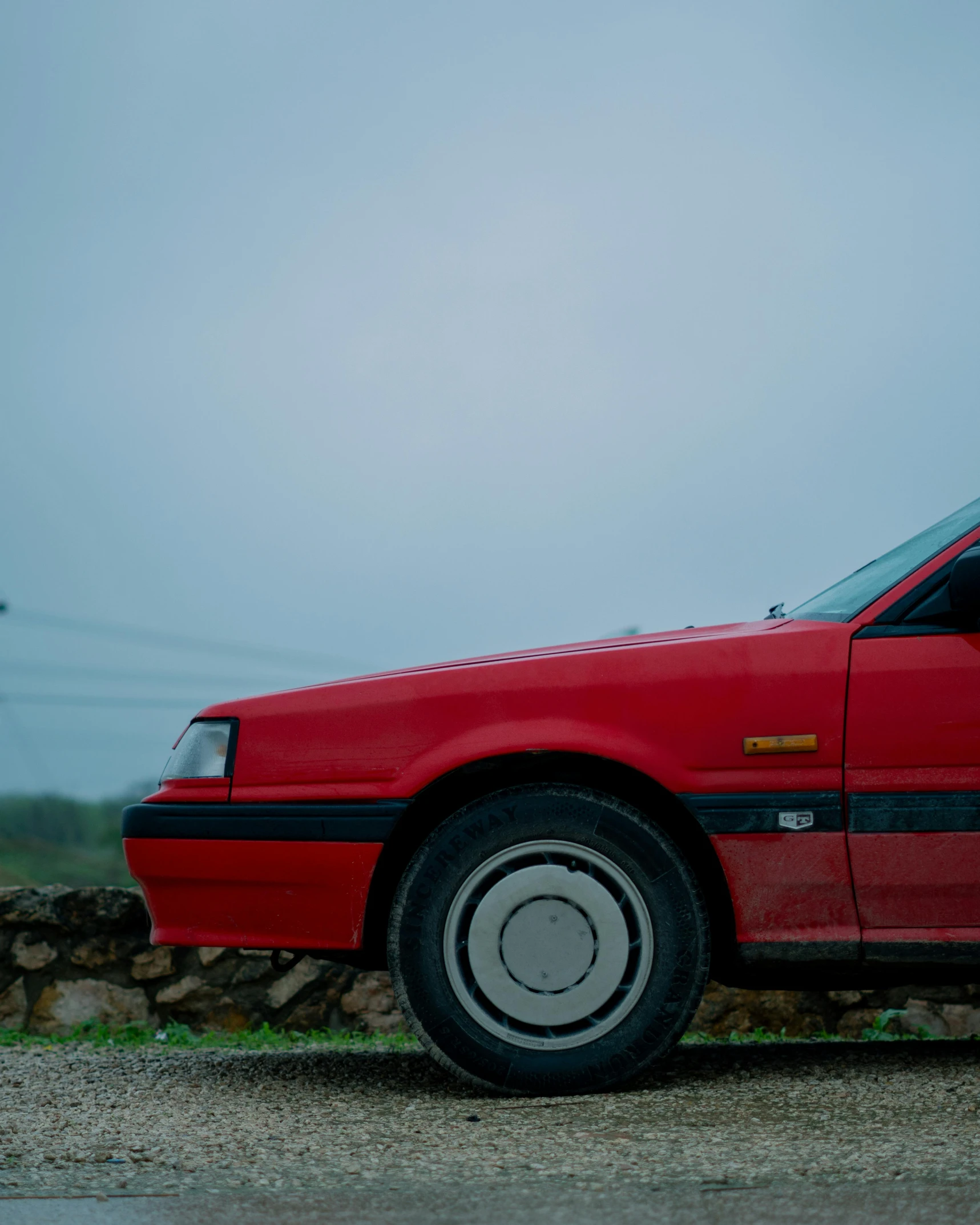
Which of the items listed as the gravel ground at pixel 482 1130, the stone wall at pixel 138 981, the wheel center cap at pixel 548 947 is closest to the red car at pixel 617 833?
the wheel center cap at pixel 548 947

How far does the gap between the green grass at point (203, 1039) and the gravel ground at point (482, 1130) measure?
59 centimetres

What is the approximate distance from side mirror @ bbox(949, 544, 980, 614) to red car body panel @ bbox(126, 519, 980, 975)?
5.1 inches

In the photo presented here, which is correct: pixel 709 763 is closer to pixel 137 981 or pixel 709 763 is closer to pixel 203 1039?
pixel 203 1039

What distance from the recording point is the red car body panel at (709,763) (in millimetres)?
2664

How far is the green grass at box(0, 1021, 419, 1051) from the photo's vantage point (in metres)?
3.95

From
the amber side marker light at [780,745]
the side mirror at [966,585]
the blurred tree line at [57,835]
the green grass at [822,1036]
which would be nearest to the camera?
the side mirror at [966,585]

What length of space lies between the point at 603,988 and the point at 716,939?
1.11ft

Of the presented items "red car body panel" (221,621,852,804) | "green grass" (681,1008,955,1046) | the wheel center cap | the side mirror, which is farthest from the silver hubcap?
"green grass" (681,1008,955,1046)

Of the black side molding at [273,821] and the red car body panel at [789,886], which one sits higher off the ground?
the black side molding at [273,821]

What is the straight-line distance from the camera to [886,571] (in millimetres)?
3053

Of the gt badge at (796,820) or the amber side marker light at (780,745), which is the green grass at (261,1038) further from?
the amber side marker light at (780,745)

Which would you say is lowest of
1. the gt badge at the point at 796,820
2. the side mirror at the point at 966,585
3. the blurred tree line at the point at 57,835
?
the blurred tree line at the point at 57,835

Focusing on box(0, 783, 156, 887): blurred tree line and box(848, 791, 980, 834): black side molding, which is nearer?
box(848, 791, 980, 834): black side molding

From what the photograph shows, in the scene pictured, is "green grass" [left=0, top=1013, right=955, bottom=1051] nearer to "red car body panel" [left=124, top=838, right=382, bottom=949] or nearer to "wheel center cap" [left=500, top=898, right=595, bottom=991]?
"red car body panel" [left=124, top=838, right=382, bottom=949]
